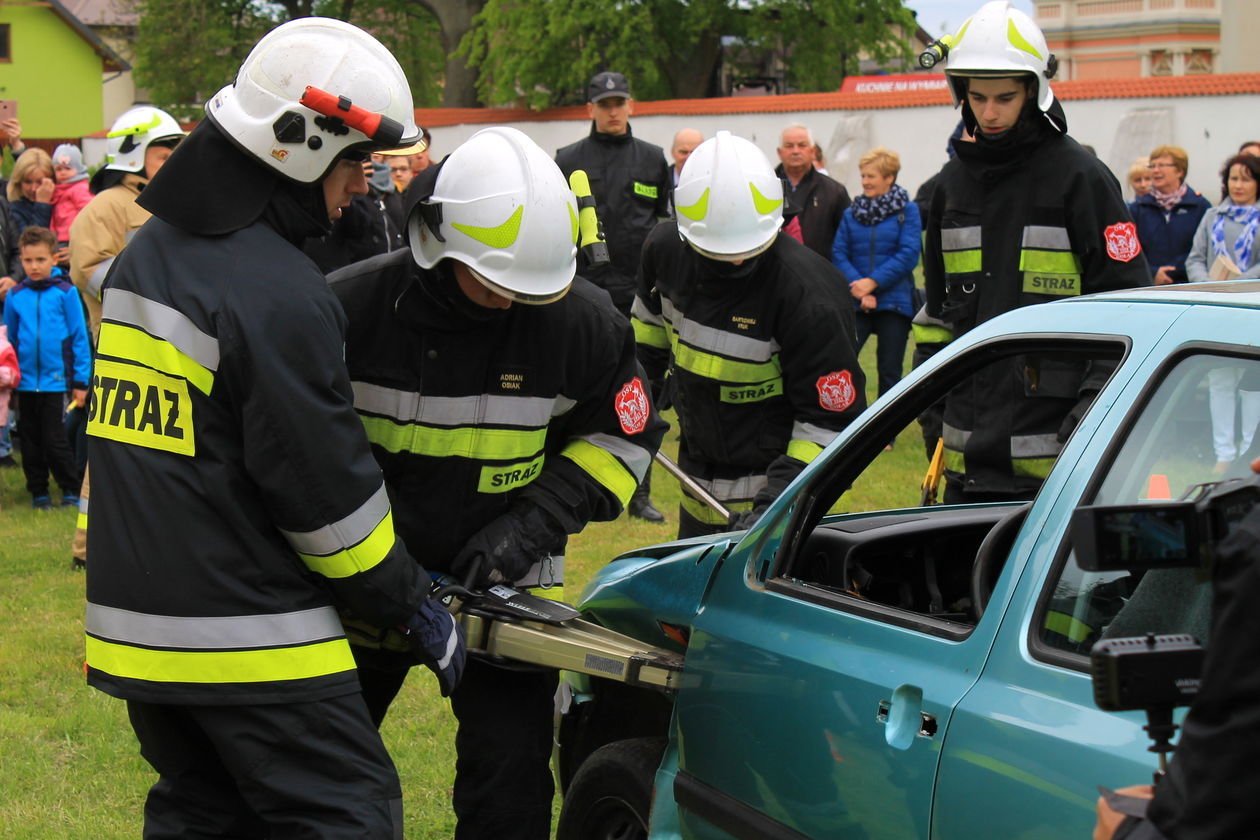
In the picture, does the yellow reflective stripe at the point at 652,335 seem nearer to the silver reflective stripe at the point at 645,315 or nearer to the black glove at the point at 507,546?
the silver reflective stripe at the point at 645,315

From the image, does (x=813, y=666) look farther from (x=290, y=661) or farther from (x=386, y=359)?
(x=386, y=359)

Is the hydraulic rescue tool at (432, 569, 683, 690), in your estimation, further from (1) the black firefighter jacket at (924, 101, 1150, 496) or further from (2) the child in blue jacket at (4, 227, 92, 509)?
(2) the child in blue jacket at (4, 227, 92, 509)

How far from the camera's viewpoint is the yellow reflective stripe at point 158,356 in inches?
104

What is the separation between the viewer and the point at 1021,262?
4.40 meters

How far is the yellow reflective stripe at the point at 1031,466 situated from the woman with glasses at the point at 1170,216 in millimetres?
6065

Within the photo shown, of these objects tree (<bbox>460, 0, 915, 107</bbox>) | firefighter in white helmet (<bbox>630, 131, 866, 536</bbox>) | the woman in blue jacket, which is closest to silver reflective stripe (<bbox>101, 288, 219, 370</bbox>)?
firefighter in white helmet (<bbox>630, 131, 866, 536</bbox>)

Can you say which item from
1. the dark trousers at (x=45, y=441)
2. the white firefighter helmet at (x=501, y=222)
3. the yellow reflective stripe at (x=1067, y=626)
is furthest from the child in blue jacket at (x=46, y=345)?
the yellow reflective stripe at (x=1067, y=626)

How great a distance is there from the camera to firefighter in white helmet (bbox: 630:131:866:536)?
14.4 ft

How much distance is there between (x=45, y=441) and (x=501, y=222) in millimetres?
6150

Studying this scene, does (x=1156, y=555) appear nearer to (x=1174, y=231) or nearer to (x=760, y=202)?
(x=760, y=202)

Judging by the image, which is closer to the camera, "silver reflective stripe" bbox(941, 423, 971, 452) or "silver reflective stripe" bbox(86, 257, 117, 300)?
"silver reflective stripe" bbox(941, 423, 971, 452)

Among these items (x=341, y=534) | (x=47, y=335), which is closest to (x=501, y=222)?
(x=341, y=534)

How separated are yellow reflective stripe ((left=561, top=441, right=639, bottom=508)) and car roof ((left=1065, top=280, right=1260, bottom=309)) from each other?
1.33m

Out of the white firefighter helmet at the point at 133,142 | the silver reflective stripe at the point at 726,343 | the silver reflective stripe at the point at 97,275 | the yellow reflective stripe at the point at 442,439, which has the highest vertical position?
the white firefighter helmet at the point at 133,142
